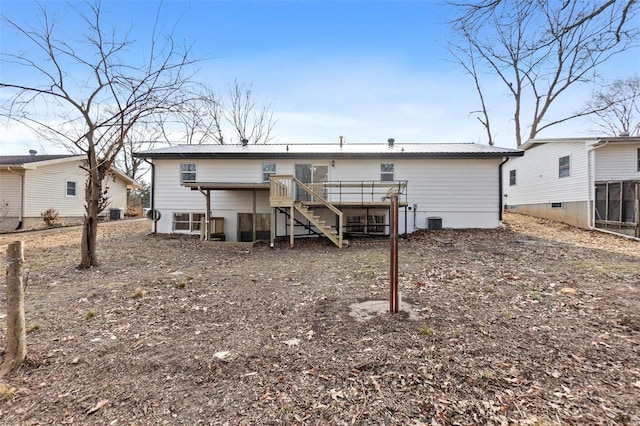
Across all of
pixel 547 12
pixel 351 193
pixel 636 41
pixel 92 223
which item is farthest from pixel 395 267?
pixel 351 193

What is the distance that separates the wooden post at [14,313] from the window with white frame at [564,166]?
59.3ft

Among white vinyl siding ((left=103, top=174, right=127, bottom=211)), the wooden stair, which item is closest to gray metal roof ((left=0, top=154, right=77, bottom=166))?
white vinyl siding ((left=103, top=174, right=127, bottom=211))

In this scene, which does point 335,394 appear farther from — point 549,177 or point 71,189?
point 71,189

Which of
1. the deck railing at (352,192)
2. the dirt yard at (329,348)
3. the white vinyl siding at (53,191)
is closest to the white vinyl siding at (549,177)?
the deck railing at (352,192)

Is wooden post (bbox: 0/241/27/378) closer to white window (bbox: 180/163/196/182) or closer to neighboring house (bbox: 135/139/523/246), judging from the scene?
neighboring house (bbox: 135/139/523/246)

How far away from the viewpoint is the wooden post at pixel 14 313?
9.48 feet

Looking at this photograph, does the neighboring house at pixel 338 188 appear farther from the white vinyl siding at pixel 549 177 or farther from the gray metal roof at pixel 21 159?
the gray metal roof at pixel 21 159

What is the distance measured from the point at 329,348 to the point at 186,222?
39.5 feet

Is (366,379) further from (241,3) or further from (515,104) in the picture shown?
(515,104)

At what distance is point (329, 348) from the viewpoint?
3.34m

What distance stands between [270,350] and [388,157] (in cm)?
1087

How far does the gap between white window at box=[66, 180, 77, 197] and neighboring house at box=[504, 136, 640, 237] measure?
26.4 m

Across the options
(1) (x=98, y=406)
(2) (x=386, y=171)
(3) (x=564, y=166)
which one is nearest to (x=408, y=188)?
(2) (x=386, y=171)

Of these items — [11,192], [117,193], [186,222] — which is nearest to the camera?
[186,222]
